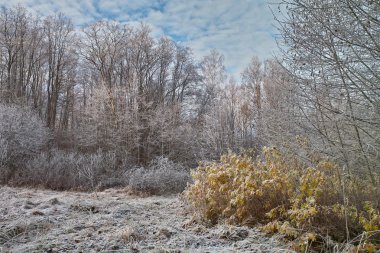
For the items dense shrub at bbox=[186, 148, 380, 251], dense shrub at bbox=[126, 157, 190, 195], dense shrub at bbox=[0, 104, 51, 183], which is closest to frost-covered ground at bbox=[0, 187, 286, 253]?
dense shrub at bbox=[186, 148, 380, 251]

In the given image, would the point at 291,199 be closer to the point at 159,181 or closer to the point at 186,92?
the point at 159,181

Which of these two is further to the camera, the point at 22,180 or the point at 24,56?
the point at 24,56

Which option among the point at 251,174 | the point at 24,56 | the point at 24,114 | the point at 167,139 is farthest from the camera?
the point at 24,56

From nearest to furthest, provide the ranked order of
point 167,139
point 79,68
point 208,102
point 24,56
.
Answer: point 167,139, point 24,56, point 208,102, point 79,68

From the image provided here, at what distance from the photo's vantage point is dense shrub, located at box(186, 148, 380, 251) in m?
3.48

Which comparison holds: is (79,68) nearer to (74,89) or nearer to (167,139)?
(74,89)

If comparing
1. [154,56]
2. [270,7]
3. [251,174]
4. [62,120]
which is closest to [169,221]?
[251,174]

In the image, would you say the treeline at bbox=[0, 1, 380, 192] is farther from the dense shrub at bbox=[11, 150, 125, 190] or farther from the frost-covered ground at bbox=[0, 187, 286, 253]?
the frost-covered ground at bbox=[0, 187, 286, 253]

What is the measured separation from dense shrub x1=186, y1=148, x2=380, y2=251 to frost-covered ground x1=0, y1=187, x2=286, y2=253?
35 cm

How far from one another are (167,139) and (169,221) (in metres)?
11.3

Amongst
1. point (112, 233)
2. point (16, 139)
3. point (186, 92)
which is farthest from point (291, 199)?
point (186, 92)

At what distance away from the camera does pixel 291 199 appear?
151 inches

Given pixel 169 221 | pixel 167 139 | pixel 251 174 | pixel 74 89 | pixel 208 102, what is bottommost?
pixel 169 221

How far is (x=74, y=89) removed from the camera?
2456 cm
